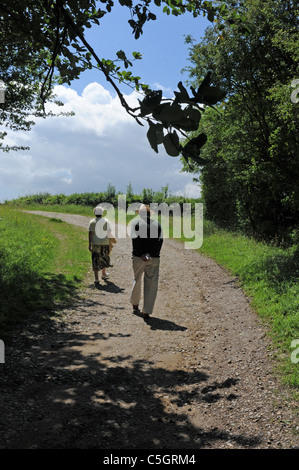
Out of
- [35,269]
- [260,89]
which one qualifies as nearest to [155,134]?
[35,269]

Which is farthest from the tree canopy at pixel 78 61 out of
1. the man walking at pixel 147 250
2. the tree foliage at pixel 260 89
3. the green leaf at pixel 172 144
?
the tree foliage at pixel 260 89

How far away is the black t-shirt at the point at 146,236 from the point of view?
358 inches

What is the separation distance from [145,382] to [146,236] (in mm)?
3597

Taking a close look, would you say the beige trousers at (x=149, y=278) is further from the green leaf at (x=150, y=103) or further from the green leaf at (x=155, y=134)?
the green leaf at (x=150, y=103)

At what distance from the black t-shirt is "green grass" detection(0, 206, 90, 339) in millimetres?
2478

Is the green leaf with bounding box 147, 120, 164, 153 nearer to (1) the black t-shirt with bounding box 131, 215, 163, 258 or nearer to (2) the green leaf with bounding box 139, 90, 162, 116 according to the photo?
(2) the green leaf with bounding box 139, 90, 162, 116

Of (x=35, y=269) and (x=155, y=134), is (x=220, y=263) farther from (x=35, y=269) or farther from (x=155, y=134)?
(x=155, y=134)

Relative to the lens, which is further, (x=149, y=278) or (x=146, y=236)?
(x=149, y=278)

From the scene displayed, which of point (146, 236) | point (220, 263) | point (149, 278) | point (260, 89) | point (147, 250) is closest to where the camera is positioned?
point (146, 236)

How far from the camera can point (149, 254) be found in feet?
30.2

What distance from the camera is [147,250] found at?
9234 mm
